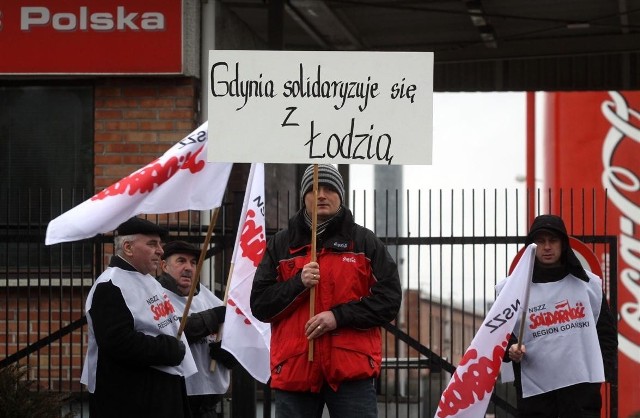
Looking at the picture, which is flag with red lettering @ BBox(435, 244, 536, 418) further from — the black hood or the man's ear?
the man's ear

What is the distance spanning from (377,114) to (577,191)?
8439 mm

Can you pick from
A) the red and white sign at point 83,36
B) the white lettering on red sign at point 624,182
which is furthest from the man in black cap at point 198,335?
the white lettering on red sign at point 624,182

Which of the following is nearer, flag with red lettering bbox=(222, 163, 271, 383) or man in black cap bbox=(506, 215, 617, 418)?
man in black cap bbox=(506, 215, 617, 418)

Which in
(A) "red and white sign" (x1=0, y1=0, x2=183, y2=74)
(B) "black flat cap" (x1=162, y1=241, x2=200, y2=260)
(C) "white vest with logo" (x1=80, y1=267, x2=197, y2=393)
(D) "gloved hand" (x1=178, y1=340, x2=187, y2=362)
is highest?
(A) "red and white sign" (x1=0, y1=0, x2=183, y2=74)

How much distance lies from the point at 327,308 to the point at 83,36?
4916 mm

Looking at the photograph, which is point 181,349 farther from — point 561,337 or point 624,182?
point 624,182

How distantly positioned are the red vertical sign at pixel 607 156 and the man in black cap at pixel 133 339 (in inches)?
331

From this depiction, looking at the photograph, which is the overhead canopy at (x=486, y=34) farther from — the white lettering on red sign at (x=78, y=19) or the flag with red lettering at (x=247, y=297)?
the flag with red lettering at (x=247, y=297)

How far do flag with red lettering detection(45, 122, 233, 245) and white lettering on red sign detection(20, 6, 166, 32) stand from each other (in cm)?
307

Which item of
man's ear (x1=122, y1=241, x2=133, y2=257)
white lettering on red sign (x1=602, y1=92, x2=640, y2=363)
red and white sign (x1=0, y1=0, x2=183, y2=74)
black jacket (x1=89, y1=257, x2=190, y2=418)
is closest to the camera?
black jacket (x1=89, y1=257, x2=190, y2=418)

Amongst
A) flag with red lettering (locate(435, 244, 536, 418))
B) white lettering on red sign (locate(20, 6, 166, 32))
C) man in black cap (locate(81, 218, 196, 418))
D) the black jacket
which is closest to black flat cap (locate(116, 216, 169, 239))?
man in black cap (locate(81, 218, 196, 418))

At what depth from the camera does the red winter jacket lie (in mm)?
6887

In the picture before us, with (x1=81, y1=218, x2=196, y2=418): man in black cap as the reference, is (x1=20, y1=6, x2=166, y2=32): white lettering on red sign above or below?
above

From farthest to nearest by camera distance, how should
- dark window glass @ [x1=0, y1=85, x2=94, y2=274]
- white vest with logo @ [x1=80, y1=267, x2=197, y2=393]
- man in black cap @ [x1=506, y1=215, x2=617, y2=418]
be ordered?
dark window glass @ [x1=0, y1=85, x2=94, y2=274], man in black cap @ [x1=506, y1=215, x2=617, y2=418], white vest with logo @ [x1=80, y1=267, x2=197, y2=393]
